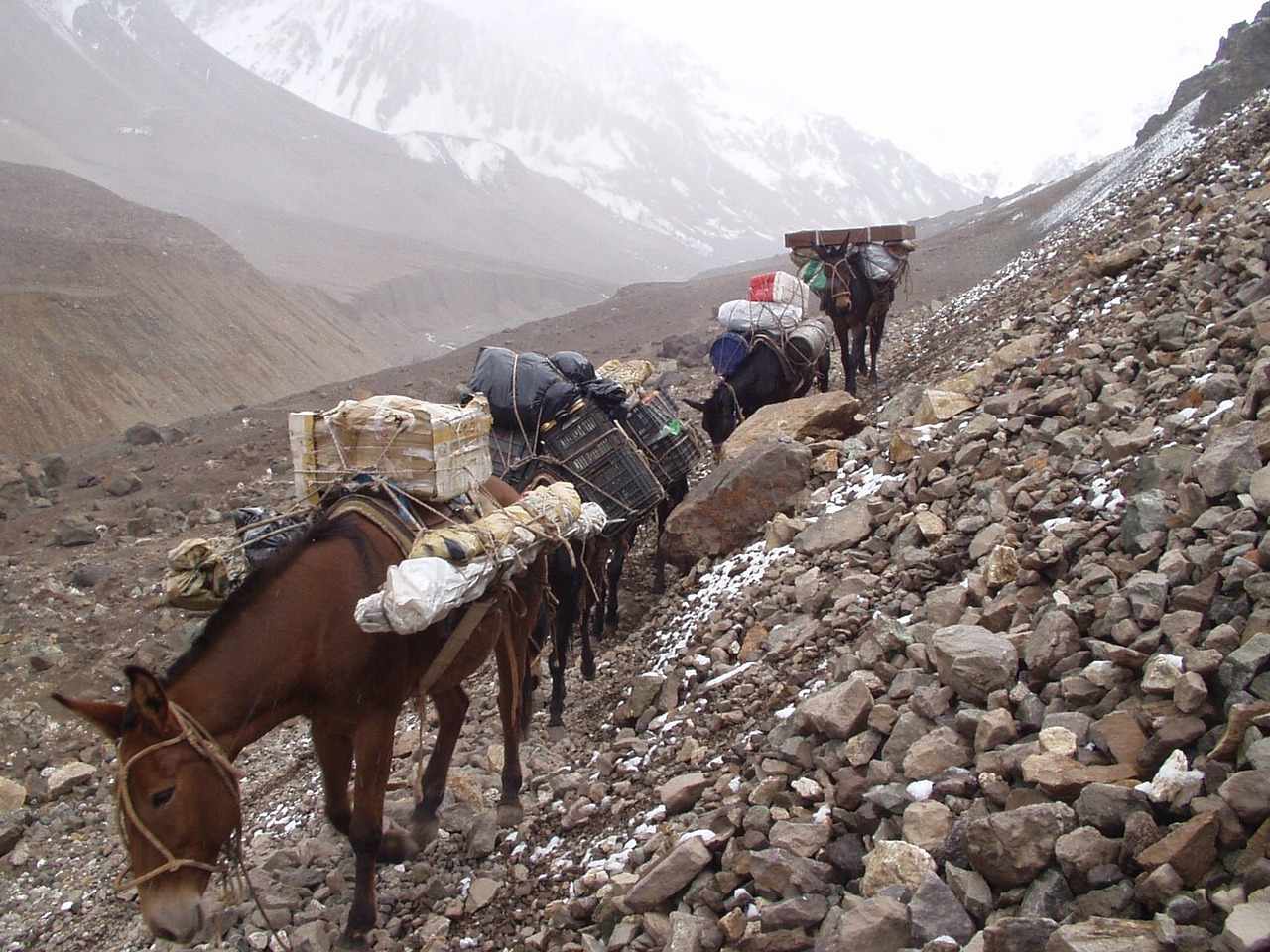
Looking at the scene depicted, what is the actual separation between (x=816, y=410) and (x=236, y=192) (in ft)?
260

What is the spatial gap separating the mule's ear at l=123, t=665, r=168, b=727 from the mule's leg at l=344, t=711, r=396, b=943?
0.92 m

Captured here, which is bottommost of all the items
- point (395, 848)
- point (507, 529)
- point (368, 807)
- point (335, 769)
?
point (395, 848)

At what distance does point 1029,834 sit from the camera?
2693mm

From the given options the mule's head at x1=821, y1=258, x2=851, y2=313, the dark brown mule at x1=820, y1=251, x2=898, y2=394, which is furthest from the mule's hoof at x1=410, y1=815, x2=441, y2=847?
the mule's head at x1=821, y1=258, x2=851, y2=313

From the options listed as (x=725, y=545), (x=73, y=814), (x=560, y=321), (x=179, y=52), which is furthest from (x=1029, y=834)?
(x=179, y=52)

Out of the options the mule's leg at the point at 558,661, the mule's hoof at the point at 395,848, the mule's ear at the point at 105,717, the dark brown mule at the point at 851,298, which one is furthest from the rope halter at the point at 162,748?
the dark brown mule at the point at 851,298

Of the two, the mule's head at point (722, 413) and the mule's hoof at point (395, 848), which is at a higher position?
the mule's head at point (722, 413)

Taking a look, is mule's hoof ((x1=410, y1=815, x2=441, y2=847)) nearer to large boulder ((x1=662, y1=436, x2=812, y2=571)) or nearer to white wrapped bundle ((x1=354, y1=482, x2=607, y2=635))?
white wrapped bundle ((x1=354, y1=482, x2=607, y2=635))

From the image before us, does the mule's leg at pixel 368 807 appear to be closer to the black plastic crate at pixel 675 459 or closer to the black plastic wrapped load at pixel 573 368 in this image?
the black plastic wrapped load at pixel 573 368

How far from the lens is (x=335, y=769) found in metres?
4.15

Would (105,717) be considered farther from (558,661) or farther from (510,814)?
(558,661)

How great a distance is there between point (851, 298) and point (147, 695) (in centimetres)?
962

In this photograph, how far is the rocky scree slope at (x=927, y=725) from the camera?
2684mm

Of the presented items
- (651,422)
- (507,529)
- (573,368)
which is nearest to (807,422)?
(651,422)
